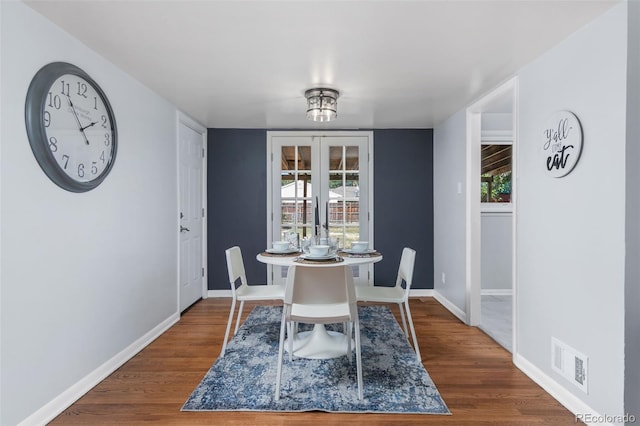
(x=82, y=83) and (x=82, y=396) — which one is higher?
(x=82, y=83)

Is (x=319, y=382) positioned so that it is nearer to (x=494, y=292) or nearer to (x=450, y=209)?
(x=450, y=209)

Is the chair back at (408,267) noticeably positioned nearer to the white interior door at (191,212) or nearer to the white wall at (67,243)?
the white wall at (67,243)

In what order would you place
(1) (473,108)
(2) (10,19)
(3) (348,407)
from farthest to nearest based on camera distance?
1. (1) (473,108)
2. (3) (348,407)
3. (2) (10,19)

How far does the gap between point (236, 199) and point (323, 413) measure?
3150 millimetres

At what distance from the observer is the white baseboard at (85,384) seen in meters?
1.86

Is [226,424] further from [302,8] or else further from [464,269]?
[464,269]

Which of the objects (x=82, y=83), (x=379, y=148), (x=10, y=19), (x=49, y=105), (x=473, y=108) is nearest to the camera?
(x=10, y=19)

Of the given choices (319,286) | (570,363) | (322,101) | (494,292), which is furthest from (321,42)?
(494,292)

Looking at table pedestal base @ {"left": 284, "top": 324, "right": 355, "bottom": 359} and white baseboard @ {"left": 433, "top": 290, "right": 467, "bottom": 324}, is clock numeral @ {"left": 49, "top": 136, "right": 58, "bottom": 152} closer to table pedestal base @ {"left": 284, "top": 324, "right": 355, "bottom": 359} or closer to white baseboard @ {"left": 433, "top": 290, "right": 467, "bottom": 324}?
table pedestal base @ {"left": 284, "top": 324, "right": 355, "bottom": 359}

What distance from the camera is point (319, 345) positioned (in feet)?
9.37

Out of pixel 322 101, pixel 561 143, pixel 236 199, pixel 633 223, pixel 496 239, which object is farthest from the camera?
pixel 236 199

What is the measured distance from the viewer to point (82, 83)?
2184mm

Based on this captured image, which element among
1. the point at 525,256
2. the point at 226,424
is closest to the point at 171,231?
the point at 226,424

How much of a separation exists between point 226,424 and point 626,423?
6.44 ft
